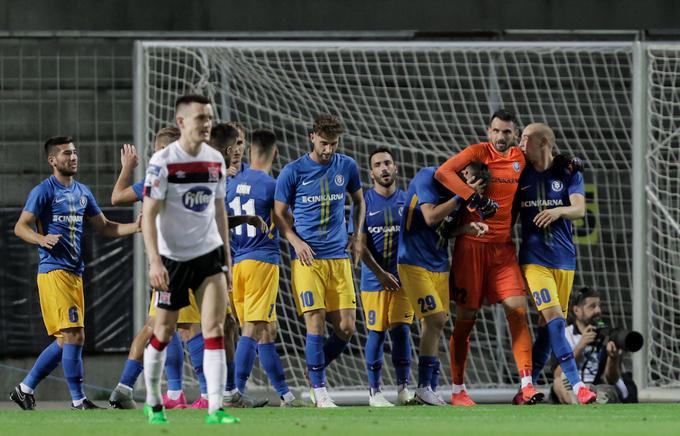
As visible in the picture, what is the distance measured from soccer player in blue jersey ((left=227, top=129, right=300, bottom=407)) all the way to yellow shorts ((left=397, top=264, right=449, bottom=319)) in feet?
2.99

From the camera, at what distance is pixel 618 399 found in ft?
34.1

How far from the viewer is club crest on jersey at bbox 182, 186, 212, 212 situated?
24.3 feet

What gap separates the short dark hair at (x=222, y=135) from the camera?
9625mm

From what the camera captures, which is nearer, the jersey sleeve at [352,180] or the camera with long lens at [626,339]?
the jersey sleeve at [352,180]

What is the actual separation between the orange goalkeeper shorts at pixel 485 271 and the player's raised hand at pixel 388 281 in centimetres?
54

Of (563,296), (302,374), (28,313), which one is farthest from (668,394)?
(28,313)

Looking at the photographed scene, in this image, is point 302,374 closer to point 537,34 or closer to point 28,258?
point 28,258

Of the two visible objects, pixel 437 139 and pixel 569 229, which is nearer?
pixel 569 229

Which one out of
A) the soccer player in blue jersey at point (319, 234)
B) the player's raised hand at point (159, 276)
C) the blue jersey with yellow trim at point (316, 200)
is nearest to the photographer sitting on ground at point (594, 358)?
the soccer player in blue jersey at point (319, 234)

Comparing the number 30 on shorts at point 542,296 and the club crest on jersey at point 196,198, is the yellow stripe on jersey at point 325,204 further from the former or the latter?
the club crest on jersey at point 196,198

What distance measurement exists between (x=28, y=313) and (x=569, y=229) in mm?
→ 5575

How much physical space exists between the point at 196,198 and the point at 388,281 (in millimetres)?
2913

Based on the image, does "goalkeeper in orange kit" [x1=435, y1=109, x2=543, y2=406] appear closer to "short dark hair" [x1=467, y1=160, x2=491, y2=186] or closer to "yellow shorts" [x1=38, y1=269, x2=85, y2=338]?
"short dark hair" [x1=467, y1=160, x2=491, y2=186]

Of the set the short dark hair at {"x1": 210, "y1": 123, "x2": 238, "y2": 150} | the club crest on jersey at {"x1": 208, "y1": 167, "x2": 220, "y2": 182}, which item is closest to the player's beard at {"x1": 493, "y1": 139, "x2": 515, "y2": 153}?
the short dark hair at {"x1": 210, "y1": 123, "x2": 238, "y2": 150}
